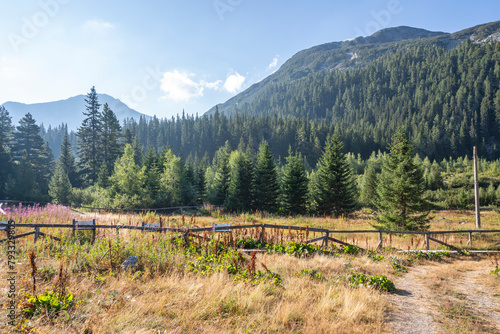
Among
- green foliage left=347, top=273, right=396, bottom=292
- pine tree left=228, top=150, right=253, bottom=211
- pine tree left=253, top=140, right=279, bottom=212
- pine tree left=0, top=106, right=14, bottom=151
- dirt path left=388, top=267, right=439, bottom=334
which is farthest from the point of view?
pine tree left=0, top=106, right=14, bottom=151

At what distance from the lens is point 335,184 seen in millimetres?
29703

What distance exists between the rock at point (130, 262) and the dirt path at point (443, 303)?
5584 mm

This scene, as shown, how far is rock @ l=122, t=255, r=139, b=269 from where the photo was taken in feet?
18.5

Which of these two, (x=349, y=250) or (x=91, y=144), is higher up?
(x=91, y=144)

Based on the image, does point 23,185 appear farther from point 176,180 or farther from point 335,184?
point 335,184

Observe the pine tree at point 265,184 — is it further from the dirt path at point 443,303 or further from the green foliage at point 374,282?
A: the green foliage at point 374,282

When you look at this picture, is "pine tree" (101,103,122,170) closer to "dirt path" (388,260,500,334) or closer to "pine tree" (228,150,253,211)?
"pine tree" (228,150,253,211)

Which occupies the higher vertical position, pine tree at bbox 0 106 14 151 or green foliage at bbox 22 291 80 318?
pine tree at bbox 0 106 14 151

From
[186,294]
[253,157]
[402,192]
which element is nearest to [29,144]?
[253,157]

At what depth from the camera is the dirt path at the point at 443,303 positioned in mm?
4625

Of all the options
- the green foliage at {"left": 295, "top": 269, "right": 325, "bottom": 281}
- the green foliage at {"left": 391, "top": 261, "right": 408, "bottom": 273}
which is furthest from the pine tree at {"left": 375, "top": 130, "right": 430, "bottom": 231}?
the green foliage at {"left": 295, "top": 269, "right": 325, "bottom": 281}

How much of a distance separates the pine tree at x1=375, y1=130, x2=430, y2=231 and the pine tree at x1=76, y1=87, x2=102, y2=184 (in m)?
51.2

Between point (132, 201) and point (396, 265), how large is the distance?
1159 inches

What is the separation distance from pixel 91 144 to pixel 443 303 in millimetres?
58972
